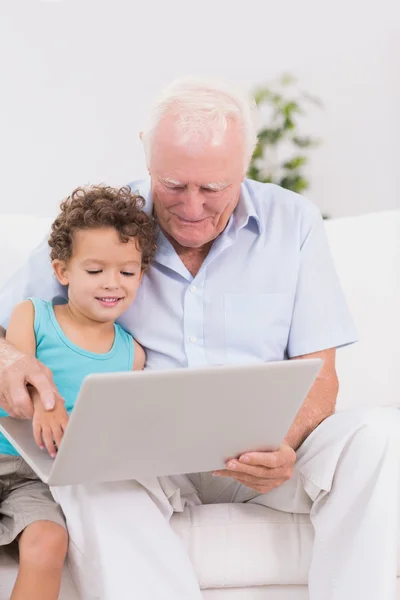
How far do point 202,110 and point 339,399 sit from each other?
33.6 inches

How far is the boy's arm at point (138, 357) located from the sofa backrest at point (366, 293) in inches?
18.0

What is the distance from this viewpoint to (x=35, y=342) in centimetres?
169

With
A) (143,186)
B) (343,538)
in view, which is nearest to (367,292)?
(143,186)

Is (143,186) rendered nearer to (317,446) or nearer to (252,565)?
(317,446)

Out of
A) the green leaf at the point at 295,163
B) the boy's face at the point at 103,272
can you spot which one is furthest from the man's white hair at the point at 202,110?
the green leaf at the point at 295,163

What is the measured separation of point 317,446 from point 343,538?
0.58ft

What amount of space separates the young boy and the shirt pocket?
216 mm

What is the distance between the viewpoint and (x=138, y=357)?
1.78 meters

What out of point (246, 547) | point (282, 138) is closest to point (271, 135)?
point (282, 138)

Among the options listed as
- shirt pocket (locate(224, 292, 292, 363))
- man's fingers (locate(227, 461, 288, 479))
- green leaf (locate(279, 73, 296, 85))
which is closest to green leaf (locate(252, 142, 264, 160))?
green leaf (locate(279, 73, 296, 85))

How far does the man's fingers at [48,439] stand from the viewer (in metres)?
1.37

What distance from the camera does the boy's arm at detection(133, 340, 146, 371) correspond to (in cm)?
178

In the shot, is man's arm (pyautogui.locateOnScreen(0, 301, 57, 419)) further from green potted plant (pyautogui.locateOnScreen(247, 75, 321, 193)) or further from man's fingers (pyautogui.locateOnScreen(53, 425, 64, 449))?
green potted plant (pyautogui.locateOnScreen(247, 75, 321, 193))

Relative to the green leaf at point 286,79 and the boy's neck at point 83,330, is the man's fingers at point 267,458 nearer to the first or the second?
the boy's neck at point 83,330
